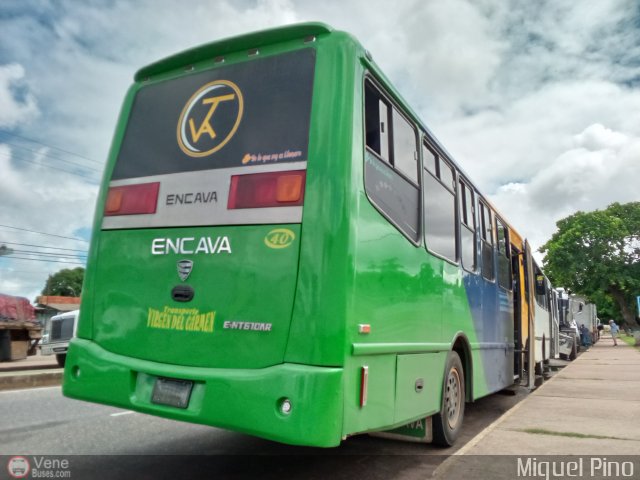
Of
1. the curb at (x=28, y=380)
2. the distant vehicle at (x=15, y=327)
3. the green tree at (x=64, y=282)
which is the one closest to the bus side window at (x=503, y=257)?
the curb at (x=28, y=380)

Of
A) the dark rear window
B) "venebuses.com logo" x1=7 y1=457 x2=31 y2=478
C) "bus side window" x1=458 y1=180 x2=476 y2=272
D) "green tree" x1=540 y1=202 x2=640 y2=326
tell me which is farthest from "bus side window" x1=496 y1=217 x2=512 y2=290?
"green tree" x1=540 y1=202 x2=640 y2=326

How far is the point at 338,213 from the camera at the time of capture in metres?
3.46

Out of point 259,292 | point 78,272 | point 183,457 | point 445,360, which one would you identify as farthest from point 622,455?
point 78,272

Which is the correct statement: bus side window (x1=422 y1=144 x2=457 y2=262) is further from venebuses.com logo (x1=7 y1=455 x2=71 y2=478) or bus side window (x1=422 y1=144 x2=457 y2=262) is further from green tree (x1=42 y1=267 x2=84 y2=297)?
green tree (x1=42 y1=267 x2=84 y2=297)

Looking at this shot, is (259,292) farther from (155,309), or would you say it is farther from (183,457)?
(183,457)

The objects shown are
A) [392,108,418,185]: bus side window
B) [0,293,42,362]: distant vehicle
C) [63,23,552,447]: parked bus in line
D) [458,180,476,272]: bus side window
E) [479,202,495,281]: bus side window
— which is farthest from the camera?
[0,293,42,362]: distant vehicle

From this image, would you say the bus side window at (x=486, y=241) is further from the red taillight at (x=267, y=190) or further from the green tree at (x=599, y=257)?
the green tree at (x=599, y=257)

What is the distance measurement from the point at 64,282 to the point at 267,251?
289 feet

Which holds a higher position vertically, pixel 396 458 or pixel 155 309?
pixel 155 309

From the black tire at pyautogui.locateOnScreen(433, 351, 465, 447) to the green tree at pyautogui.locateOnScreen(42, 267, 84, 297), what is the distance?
275ft

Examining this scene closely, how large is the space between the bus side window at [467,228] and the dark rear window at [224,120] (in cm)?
306

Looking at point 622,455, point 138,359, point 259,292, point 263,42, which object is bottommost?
point 622,455

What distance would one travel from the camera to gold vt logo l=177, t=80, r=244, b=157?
13.2ft

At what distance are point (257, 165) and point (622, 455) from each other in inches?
161
